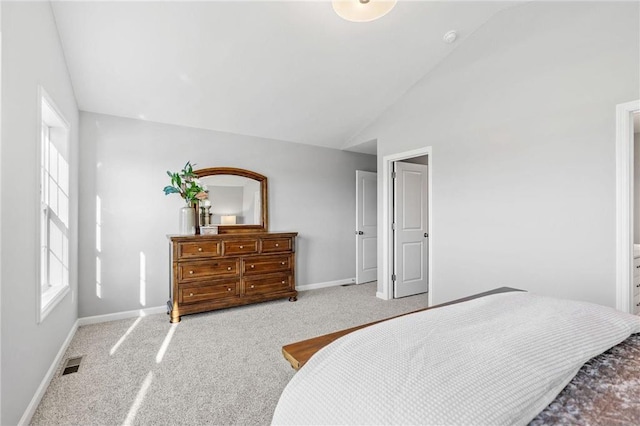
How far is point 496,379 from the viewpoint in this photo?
31.8 inches

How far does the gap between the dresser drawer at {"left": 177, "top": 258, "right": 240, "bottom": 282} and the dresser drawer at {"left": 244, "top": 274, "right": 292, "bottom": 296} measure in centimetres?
24

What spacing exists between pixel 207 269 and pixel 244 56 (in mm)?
2340

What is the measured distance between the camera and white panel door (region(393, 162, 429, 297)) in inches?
163

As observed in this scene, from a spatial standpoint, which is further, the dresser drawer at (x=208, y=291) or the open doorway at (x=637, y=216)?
the dresser drawer at (x=208, y=291)

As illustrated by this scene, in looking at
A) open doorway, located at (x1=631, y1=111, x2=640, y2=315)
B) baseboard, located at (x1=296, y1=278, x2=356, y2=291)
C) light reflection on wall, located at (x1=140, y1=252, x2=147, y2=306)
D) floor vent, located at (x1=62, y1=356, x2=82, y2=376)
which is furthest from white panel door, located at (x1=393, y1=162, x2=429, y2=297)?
floor vent, located at (x1=62, y1=356, x2=82, y2=376)

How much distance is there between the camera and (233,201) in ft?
13.1

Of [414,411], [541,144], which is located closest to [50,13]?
[414,411]

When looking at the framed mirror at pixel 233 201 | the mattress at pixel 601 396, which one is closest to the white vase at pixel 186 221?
the framed mirror at pixel 233 201

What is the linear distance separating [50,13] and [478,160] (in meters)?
3.92

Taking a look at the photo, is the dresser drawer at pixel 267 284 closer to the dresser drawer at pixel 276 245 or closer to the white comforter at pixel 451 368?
the dresser drawer at pixel 276 245

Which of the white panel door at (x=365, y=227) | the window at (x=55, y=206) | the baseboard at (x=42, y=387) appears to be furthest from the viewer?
the white panel door at (x=365, y=227)

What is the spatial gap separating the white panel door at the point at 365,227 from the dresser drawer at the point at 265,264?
1.48 m

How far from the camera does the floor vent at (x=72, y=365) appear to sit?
2.19 m

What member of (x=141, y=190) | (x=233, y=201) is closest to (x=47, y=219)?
(x=141, y=190)
